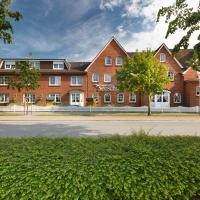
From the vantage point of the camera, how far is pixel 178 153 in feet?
12.8

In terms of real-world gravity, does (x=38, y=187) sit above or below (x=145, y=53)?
below

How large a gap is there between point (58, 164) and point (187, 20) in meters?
5.87

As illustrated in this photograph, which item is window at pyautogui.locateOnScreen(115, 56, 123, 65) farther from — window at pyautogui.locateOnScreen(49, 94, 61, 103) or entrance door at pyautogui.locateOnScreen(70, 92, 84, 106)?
window at pyautogui.locateOnScreen(49, 94, 61, 103)

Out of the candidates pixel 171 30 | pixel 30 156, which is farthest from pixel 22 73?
pixel 30 156

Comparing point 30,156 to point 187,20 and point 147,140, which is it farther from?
point 187,20

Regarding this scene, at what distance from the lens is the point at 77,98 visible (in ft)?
135

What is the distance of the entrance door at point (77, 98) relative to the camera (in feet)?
134

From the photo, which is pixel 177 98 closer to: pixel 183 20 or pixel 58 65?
pixel 58 65

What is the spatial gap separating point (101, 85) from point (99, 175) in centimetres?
3755

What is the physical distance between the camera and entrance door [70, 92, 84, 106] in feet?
134

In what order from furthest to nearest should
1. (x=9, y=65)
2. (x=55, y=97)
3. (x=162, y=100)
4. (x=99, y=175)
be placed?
(x=9, y=65) < (x=55, y=97) < (x=162, y=100) < (x=99, y=175)

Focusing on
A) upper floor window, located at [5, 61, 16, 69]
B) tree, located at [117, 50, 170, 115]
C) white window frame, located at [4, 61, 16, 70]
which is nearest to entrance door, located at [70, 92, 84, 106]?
white window frame, located at [4, 61, 16, 70]

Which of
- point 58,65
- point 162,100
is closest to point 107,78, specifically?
point 58,65

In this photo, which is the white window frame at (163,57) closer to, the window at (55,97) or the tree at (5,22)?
the window at (55,97)
